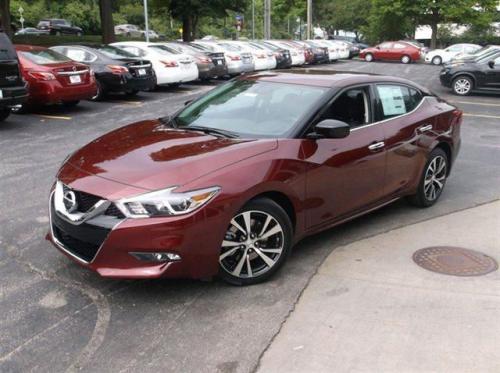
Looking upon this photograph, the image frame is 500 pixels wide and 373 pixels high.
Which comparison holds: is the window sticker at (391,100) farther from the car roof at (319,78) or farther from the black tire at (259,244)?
the black tire at (259,244)

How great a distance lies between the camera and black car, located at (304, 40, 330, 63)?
32122 millimetres

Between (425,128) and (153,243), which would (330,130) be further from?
(425,128)

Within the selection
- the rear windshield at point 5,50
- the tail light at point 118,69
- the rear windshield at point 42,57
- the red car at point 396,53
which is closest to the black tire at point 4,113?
the rear windshield at point 5,50

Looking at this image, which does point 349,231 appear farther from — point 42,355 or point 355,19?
point 355,19

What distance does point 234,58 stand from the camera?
68.7ft

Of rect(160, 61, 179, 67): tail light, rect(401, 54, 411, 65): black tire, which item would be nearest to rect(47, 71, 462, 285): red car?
rect(160, 61, 179, 67): tail light

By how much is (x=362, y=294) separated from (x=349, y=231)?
1379mm

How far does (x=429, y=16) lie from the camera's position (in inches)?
1715

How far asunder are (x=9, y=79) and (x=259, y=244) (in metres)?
7.34

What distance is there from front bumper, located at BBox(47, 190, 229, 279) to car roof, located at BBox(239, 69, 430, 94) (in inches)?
72.4

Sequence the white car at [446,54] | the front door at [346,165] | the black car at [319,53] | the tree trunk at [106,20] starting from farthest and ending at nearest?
the white car at [446,54] < the black car at [319,53] < the tree trunk at [106,20] < the front door at [346,165]

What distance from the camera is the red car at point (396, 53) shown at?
3628cm

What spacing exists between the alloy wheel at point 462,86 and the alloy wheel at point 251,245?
1472 cm

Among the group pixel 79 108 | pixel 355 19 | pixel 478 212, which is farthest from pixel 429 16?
pixel 478 212
